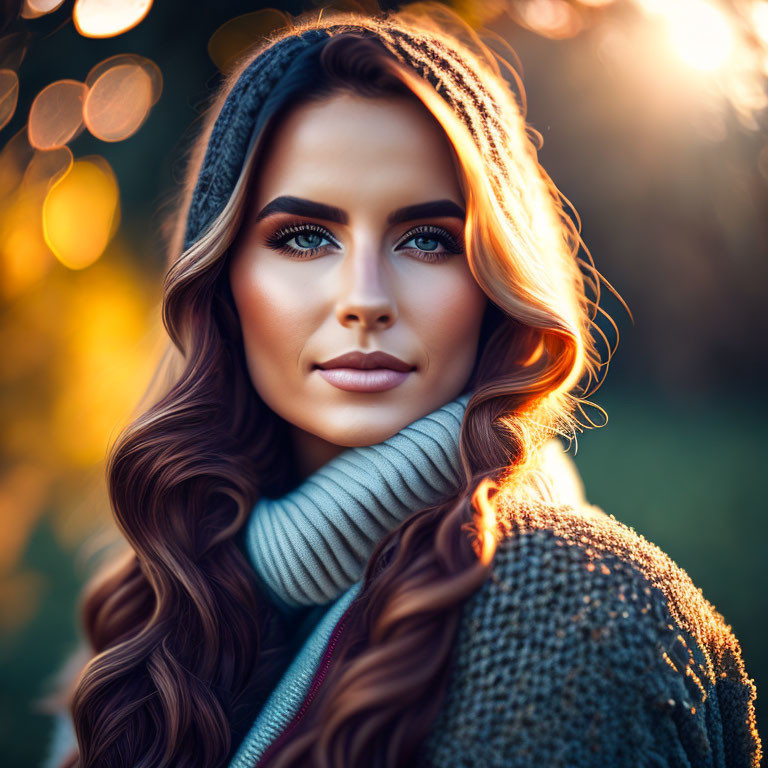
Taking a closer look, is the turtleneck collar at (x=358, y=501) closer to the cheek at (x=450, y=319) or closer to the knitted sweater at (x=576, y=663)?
the cheek at (x=450, y=319)

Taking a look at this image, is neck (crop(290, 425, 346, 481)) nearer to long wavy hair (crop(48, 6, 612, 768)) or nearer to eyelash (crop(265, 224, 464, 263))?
long wavy hair (crop(48, 6, 612, 768))

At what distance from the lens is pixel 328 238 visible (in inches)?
52.3

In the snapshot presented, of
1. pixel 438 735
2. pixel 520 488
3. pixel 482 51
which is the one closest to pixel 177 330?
pixel 520 488

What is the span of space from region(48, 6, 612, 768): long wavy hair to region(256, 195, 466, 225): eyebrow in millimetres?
45

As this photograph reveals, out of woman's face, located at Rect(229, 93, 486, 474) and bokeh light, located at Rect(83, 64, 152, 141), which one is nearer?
woman's face, located at Rect(229, 93, 486, 474)

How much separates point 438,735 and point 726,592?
11.4 ft

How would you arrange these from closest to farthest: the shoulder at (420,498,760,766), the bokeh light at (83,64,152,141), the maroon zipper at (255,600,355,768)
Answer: the shoulder at (420,498,760,766) < the maroon zipper at (255,600,355,768) < the bokeh light at (83,64,152,141)

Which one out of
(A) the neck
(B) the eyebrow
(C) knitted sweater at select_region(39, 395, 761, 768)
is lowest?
(C) knitted sweater at select_region(39, 395, 761, 768)

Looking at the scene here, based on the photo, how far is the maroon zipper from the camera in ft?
3.60

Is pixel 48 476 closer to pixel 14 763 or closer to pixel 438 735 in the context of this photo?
pixel 14 763

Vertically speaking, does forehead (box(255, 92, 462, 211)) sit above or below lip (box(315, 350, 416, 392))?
above

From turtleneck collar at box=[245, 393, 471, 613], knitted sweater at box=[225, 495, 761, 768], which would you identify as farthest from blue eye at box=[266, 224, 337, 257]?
knitted sweater at box=[225, 495, 761, 768]

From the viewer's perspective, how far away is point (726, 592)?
3689mm

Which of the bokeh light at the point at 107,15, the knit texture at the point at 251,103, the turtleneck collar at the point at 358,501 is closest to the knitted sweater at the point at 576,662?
the turtleneck collar at the point at 358,501
